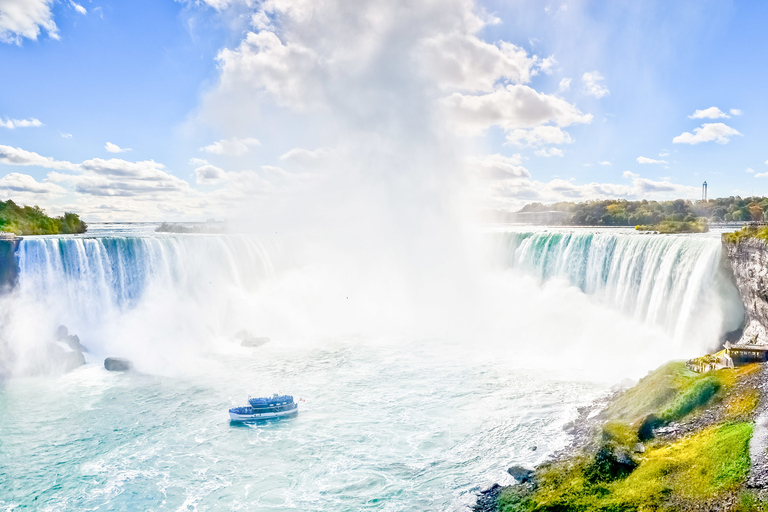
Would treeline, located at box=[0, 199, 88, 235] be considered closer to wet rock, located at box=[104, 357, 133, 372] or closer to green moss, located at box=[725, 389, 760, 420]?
wet rock, located at box=[104, 357, 133, 372]

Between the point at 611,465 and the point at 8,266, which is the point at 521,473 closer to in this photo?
the point at 611,465

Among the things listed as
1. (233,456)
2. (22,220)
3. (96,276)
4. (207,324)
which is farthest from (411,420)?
(22,220)

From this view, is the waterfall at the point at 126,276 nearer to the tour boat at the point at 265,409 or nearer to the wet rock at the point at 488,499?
the tour boat at the point at 265,409

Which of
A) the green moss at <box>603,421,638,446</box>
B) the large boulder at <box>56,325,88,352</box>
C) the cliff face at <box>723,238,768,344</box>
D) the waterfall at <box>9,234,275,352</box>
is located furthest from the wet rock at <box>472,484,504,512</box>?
the waterfall at <box>9,234,275,352</box>

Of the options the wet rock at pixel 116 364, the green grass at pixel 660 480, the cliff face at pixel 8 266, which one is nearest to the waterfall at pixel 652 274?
the green grass at pixel 660 480

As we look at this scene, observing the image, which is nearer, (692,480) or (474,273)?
(692,480)

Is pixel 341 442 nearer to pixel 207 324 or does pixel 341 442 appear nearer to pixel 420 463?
pixel 420 463

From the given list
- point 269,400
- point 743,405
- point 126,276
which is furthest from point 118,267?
point 743,405
